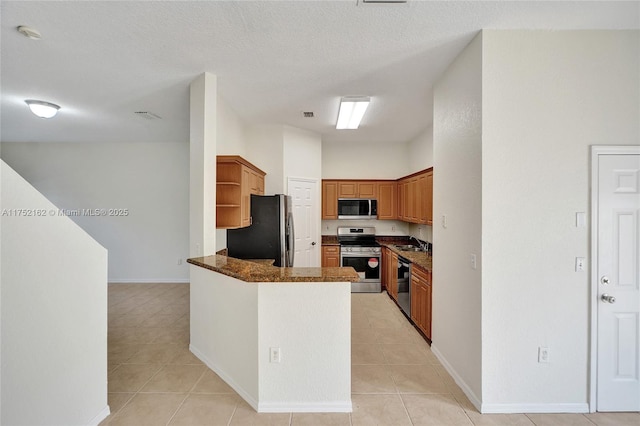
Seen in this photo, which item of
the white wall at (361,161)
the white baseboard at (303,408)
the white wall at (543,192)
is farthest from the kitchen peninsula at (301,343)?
the white wall at (361,161)

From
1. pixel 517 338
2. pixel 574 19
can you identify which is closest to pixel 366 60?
pixel 574 19

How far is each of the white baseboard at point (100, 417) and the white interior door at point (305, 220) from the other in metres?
2.85

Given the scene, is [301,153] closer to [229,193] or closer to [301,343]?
[229,193]

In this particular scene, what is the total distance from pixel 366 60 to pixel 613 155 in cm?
212

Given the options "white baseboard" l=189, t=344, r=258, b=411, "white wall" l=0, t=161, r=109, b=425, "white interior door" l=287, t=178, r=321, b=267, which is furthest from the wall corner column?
"white interior door" l=287, t=178, r=321, b=267

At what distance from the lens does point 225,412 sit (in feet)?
6.98

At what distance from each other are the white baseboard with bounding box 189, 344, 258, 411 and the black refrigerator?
1.23 metres

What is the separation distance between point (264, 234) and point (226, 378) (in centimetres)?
175

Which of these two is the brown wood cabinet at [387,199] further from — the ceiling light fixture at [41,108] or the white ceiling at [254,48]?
the ceiling light fixture at [41,108]

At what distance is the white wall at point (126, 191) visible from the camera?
225 inches

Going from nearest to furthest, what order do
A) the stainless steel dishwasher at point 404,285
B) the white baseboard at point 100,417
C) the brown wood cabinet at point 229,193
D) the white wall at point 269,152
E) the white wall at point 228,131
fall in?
1. the white baseboard at point 100,417
2. the brown wood cabinet at point 229,193
3. the white wall at point 228,131
4. the stainless steel dishwasher at point 404,285
5. the white wall at point 269,152

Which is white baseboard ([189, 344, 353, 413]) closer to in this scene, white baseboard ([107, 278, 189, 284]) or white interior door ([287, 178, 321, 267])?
white interior door ([287, 178, 321, 267])

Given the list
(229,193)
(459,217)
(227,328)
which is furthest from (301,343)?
(229,193)

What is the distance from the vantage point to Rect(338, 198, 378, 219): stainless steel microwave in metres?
5.60
